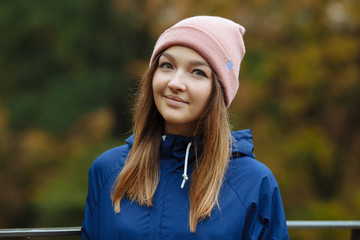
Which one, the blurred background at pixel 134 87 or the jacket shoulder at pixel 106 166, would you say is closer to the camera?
the jacket shoulder at pixel 106 166

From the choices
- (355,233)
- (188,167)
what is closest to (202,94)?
(188,167)

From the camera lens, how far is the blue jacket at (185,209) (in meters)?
1.82

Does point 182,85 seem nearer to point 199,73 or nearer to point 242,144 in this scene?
point 199,73

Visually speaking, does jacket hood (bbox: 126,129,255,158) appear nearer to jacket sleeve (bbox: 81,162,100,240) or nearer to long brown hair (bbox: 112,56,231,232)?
long brown hair (bbox: 112,56,231,232)

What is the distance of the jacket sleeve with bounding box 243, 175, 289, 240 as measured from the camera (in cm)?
184

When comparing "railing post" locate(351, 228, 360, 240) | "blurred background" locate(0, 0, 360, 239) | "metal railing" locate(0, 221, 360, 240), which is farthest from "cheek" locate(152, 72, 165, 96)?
"blurred background" locate(0, 0, 360, 239)

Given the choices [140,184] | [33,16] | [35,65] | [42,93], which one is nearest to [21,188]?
[42,93]

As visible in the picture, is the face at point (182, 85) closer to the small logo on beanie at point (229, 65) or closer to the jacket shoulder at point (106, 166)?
the small logo on beanie at point (229, 65)

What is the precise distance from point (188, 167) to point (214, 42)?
0.52 metres

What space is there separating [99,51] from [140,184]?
9.10 metres

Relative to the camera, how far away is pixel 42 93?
10.5 meters

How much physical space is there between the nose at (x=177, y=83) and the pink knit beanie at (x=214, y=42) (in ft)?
0.40

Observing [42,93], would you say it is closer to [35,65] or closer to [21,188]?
[35,65]

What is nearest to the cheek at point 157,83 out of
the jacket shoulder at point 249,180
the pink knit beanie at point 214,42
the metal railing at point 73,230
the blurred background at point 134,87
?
the pink knit beanie at point 214,42
